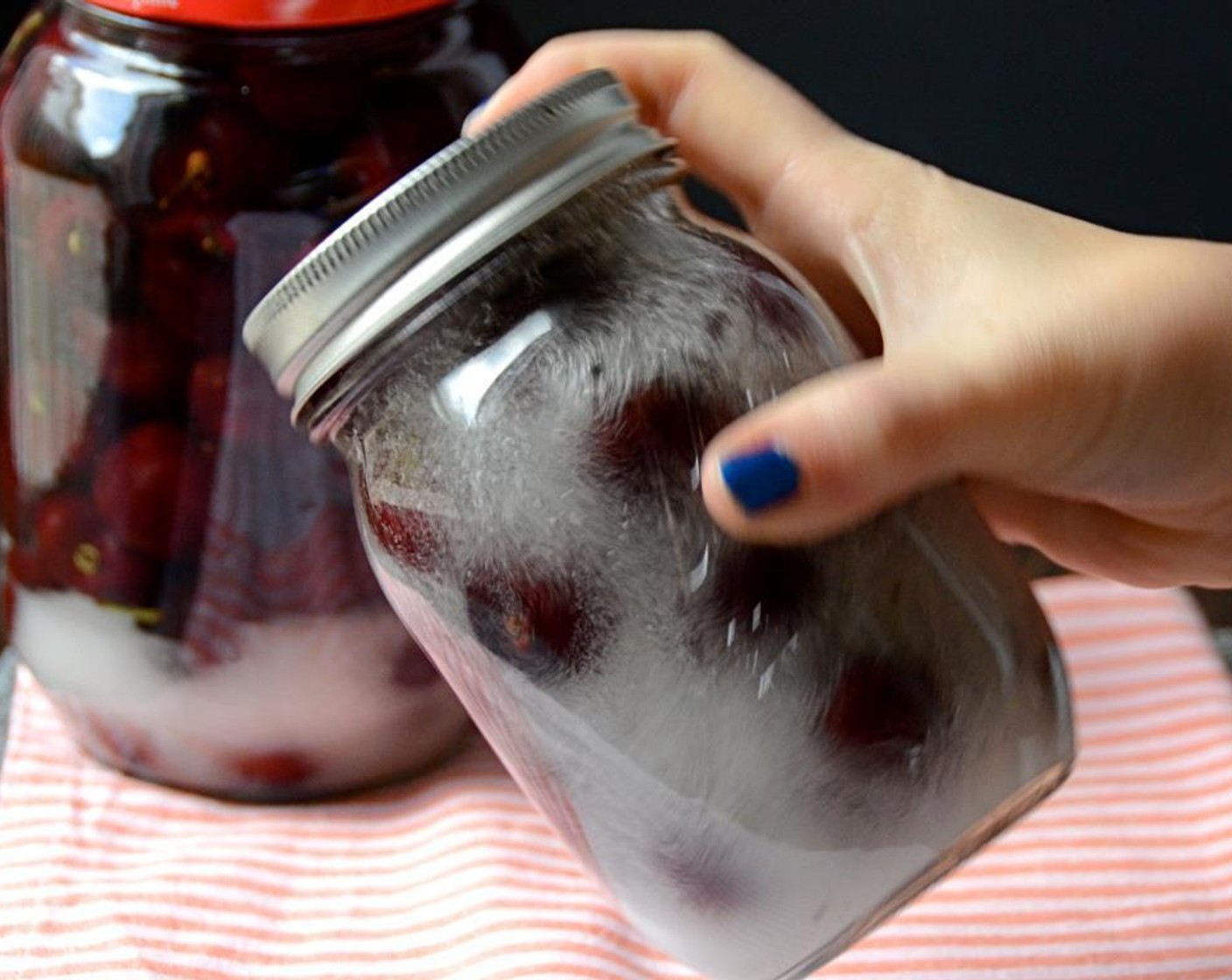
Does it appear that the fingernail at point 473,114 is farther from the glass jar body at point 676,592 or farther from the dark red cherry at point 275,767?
the dark red cherry at point 275,767

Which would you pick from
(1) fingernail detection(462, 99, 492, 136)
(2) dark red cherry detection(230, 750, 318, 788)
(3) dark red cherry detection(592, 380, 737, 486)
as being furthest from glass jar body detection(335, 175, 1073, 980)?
(2) dark red cherry detection(230, 750, 318, 788)

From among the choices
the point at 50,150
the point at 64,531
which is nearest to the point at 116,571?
the point at 64,531

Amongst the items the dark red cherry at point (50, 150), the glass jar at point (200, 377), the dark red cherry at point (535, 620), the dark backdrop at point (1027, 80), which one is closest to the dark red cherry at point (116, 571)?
the glass jar at point (200, 377)

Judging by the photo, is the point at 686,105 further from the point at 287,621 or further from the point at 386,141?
the point at 287,621

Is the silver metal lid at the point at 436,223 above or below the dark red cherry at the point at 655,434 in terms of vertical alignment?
above

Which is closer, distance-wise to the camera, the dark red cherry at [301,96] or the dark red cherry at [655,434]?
the dark red cherry at [655,434]

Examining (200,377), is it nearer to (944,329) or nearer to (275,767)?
(275,767)

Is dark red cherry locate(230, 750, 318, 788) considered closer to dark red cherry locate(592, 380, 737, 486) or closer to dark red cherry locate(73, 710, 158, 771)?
dark red cherry locate(73, 710, 158, 771)

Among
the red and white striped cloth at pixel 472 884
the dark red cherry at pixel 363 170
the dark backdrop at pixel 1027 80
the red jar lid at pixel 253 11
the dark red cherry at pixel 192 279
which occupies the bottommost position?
the red and white striped cloth at pixel 472 884
